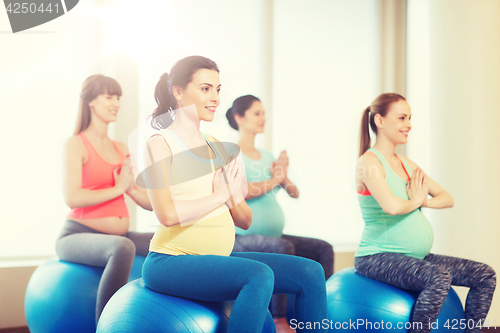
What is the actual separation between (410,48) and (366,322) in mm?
2676

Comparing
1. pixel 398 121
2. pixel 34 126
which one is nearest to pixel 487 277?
pixel 398 121

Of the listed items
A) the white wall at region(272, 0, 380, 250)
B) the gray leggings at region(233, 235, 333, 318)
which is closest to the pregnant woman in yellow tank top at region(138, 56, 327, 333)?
the gray leggings at region(233, 235, 333, 318)

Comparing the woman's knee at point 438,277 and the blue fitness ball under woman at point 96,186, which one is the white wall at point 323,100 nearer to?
the blue fitness ball under woman at point 96,186

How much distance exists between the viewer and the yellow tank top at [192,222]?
1.38 meters

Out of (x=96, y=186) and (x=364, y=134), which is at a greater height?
(x=364, y=134)

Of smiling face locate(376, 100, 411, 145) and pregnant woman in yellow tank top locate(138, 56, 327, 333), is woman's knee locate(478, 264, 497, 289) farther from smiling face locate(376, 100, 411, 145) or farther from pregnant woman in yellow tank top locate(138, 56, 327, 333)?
pregnant woman in yellow tank top locate(138, 56, 327, 333)

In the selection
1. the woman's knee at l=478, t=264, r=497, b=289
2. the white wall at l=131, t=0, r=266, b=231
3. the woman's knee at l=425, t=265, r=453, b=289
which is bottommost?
the woman's knee at l=478, t=264, r=497, b=289

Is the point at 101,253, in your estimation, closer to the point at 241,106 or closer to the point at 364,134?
the point at 241,106

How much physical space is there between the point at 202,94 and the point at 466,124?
2311mm

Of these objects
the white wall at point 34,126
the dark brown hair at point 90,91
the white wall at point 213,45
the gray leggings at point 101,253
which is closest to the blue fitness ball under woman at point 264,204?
the white wall at point 213,45

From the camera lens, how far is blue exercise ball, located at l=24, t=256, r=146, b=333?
198cm

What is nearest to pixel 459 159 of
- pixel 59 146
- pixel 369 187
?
pixel 369 187

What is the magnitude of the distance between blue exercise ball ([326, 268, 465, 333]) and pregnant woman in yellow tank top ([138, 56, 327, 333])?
0.59 m

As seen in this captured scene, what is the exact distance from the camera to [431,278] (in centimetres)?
181
